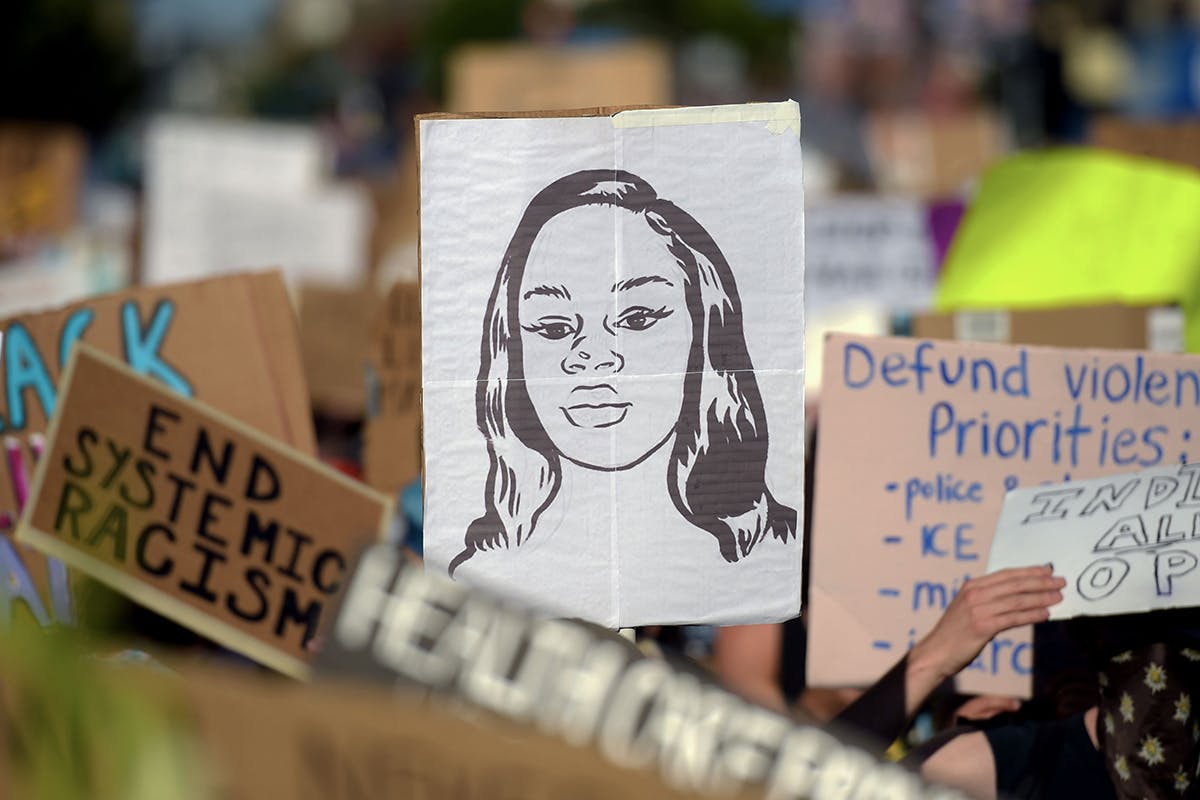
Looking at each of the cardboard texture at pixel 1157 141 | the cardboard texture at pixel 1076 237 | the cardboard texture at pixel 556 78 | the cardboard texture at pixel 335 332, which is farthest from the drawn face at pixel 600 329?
the cardboard texture at pixel 556 78

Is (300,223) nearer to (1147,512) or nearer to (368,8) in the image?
(1147,512)

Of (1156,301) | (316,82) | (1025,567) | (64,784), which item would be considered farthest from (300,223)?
(316,82)

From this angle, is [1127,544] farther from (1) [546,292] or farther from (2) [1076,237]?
(2) [1076,237]

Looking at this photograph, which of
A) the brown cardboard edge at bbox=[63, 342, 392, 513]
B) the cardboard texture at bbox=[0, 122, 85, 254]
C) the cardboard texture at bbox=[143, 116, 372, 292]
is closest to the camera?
the brown cardboard edge at bbox=[63, 342, 392, 513]

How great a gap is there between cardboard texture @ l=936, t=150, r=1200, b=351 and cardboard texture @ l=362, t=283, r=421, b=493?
1.39m

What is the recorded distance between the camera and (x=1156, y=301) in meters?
3.29

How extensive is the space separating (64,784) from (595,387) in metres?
1.08

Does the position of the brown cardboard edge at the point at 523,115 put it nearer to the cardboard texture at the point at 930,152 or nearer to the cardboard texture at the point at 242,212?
the cardboard texture at the point at 242,212

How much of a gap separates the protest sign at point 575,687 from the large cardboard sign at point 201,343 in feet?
4.94

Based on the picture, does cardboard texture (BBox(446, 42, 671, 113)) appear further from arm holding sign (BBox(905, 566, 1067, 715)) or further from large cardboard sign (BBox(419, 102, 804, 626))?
arm holding sign (BBox(905, 566, 1067, 715))

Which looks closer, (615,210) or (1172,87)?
(615,210)

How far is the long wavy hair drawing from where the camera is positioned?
7.24 feet

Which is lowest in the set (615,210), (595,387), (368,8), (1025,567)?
(1025,567)

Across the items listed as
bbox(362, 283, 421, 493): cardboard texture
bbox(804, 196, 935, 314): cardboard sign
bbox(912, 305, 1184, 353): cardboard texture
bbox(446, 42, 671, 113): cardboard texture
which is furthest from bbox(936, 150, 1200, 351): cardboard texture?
bbox(446, 42, 671, 113): cardboard texture
